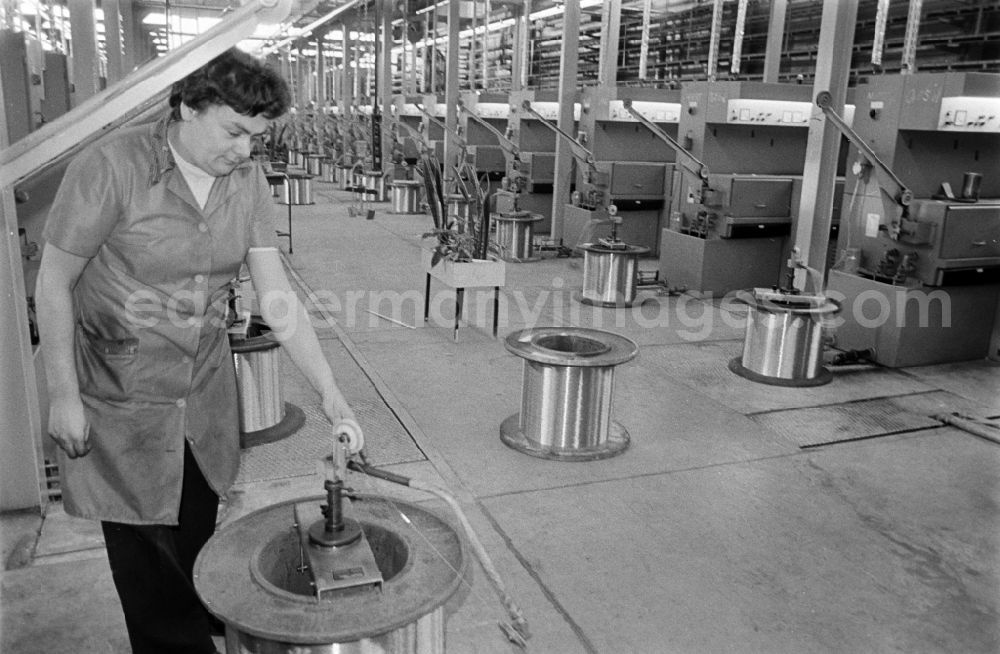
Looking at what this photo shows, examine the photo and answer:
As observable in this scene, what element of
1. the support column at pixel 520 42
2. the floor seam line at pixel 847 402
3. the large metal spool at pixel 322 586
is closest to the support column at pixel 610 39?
the support column at pixel 520 42

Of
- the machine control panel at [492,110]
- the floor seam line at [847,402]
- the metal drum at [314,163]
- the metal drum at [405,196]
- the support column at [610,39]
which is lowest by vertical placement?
the floor seam line at [847,402]

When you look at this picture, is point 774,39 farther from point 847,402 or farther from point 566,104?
point 847,402

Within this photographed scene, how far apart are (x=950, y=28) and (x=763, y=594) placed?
7988 mm

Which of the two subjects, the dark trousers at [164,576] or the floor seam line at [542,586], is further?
the floor seam line at [542,586]

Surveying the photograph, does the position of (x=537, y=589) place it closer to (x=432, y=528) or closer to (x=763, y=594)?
(x=763, y=594)

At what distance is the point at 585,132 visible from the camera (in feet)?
27.5

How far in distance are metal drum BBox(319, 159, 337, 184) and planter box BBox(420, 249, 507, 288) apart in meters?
12.2

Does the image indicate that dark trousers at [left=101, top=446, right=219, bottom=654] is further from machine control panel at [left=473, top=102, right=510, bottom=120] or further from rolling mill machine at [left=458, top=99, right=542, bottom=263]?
machine control panel at [left=473, top=102, right=510, bottom=120]

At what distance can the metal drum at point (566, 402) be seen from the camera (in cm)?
358

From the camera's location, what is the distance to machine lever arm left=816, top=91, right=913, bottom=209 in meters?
4.72

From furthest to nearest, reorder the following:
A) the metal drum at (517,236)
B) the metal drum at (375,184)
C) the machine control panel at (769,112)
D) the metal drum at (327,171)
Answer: the metal drum at (327,171), the metal drum at (375,184), the metal drum at (517,236), the machine control panel at (769,112)

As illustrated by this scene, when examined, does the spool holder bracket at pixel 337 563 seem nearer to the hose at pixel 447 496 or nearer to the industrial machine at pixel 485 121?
the hose at pixel 447 496

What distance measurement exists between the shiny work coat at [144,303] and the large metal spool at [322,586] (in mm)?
334

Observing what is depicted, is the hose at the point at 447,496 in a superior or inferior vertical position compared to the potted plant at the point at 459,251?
inferior
